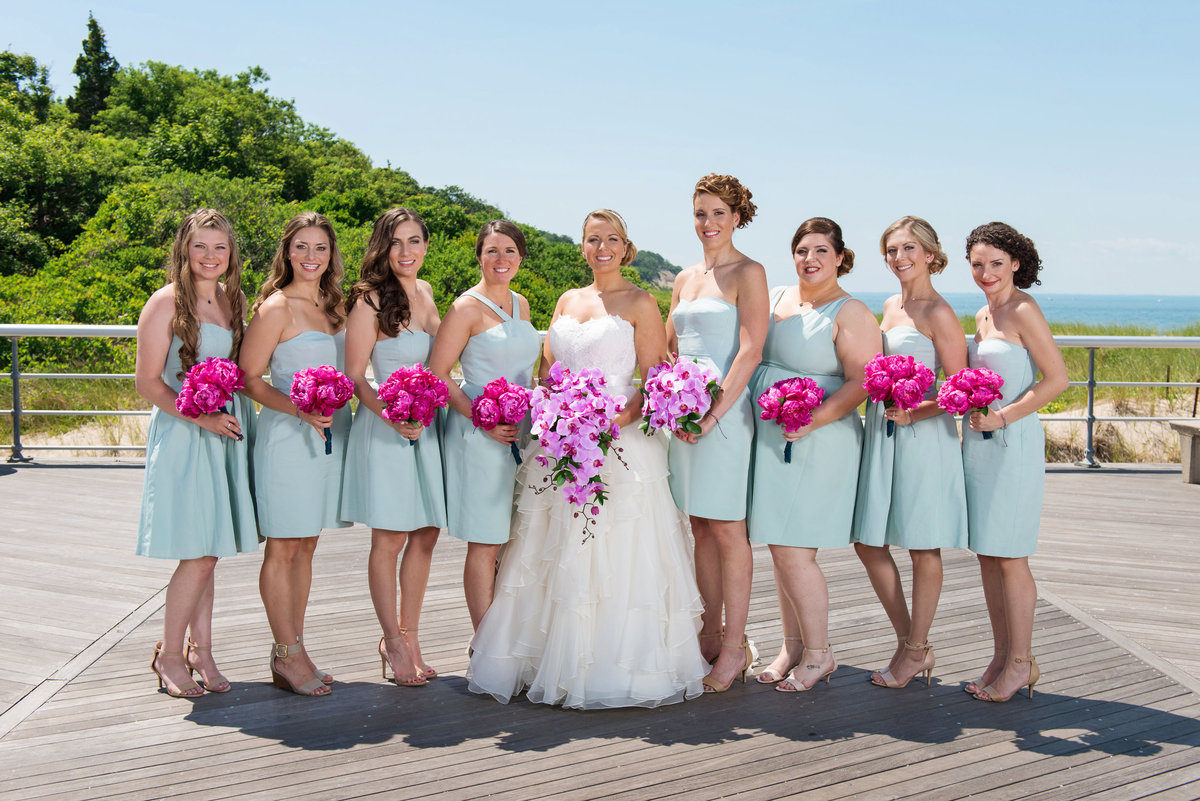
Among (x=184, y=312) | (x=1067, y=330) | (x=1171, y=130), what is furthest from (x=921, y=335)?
(x=1171, y=130)

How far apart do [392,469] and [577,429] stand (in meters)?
0.88

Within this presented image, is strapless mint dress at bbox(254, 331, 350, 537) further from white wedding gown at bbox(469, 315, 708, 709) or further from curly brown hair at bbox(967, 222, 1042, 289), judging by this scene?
curly brown hair at bbox(967, 222, 1042, 289)

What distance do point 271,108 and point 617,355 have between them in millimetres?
45688

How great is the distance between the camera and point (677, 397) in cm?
Answer: 368

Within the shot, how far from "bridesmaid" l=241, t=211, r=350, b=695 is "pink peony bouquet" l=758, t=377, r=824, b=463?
1.78 m

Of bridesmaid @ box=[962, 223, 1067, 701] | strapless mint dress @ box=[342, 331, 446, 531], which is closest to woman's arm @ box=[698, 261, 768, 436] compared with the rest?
bridesmaid @ box=[962, 223, 1067, 701]

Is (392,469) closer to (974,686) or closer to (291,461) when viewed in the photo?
(291,461)

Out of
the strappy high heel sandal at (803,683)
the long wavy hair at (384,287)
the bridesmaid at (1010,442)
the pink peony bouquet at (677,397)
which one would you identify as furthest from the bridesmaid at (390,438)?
the bridesmaid at (1010,442)

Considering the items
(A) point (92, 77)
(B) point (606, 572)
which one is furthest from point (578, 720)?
(A) point (92, 77)

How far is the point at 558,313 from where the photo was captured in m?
4.20

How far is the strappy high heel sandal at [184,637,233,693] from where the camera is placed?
12.9ft

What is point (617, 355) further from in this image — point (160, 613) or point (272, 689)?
point (160, 613)

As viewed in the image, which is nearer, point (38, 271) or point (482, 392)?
point (482, 392)

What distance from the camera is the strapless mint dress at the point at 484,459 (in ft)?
13.0
